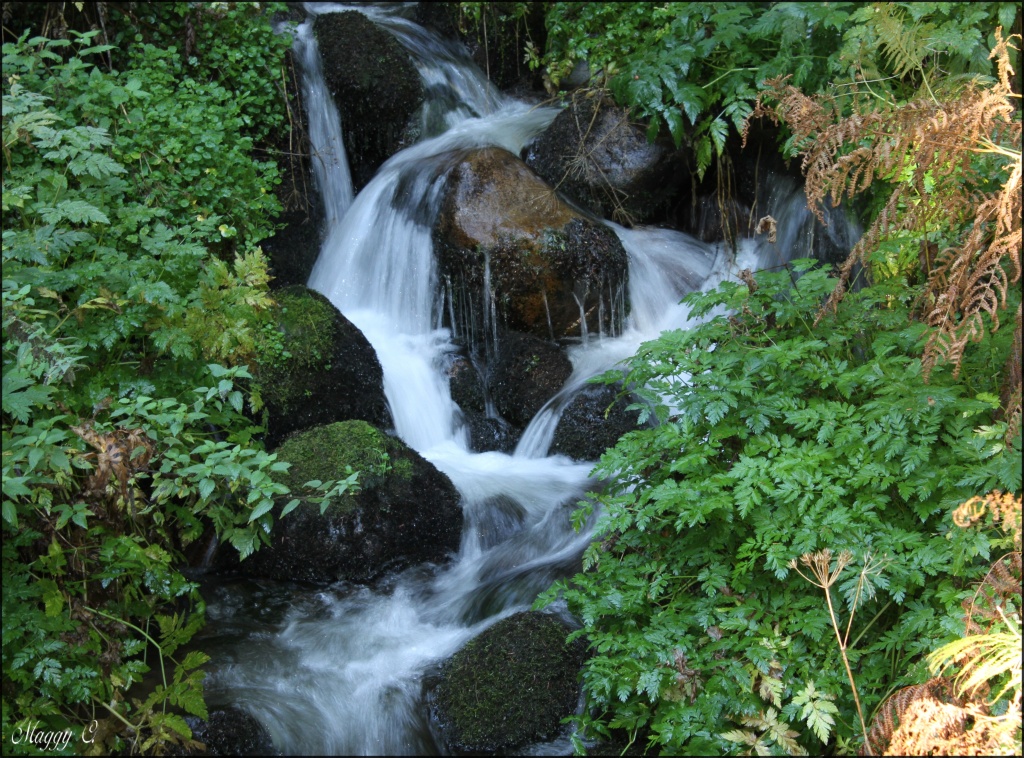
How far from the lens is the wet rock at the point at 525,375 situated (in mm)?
6441

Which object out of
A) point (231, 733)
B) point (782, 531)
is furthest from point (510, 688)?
point (782, 531)

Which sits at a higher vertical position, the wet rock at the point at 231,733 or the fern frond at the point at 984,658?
the fern frond at the point at 984,658

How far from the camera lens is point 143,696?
3830 millimetres

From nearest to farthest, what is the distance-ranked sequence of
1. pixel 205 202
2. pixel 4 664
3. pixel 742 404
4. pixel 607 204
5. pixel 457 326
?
pixel 4 664, pixel 742 404, pixel 205 202, pixel 457 326, pixel 607 204

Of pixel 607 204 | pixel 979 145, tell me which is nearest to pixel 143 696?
pixel 979 145

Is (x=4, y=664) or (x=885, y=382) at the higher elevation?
(x=885, y=382)

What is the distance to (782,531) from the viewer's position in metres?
3.23

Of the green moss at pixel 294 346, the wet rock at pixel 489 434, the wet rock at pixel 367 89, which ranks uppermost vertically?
the wet rock at pixel 367 89

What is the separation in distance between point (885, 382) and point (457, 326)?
4008 mm

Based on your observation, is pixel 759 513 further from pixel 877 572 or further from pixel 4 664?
pixel 4 664

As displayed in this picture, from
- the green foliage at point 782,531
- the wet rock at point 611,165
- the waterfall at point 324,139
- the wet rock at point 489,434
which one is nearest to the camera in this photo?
the green foliage at point 782,531

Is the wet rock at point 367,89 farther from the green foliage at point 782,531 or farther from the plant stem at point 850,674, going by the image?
the plant stem at point 850,674

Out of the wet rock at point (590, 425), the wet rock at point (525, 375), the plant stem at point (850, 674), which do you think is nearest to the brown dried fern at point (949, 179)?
the plant stem at point (850, 674)

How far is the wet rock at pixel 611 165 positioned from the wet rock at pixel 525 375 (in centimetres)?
149
